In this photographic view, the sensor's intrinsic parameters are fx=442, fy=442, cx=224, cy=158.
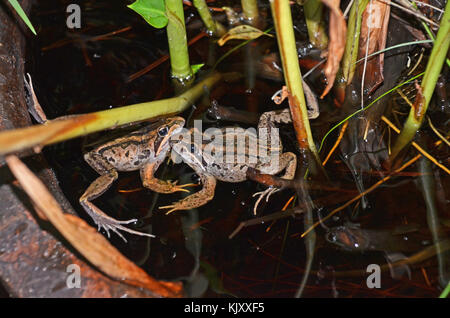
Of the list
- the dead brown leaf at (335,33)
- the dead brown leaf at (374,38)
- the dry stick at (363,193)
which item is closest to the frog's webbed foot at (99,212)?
the dry stick at (363,193)

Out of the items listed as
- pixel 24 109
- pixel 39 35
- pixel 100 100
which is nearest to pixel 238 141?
pixel 100 100

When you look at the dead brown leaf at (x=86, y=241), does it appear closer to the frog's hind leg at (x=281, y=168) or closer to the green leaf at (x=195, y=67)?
the frog's hind leg at (x=281, y=168)

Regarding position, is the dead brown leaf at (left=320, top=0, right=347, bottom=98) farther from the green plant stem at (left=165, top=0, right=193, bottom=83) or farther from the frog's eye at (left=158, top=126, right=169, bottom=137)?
the frog's eye at (left=158, top=126, right=169, bottom=137)

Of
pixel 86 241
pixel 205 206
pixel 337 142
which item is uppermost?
pixel 86 241

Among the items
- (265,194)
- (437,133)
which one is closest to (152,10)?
(265,194)

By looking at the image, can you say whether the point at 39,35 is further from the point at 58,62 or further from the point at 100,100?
the point at 100,100

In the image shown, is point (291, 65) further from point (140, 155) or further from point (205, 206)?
point (140, 155)
